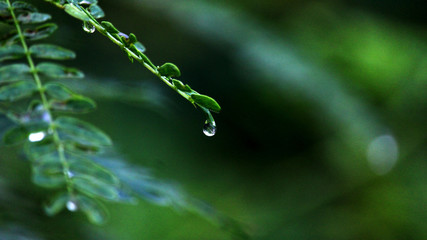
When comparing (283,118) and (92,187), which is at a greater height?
(283,118)

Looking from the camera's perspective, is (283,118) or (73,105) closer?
(73,105)

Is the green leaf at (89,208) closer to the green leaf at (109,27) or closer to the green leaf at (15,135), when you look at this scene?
the green leaf at (15,135)

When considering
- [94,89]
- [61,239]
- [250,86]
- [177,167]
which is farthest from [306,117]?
[61,239]

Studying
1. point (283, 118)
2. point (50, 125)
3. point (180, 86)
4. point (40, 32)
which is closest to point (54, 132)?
point (50, 125)

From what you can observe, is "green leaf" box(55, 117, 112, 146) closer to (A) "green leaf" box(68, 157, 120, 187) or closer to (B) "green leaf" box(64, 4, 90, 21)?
(A) "green leaf" box(68, 157, 120, 187)

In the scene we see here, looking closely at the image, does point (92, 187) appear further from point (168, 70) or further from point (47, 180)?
point (168, 70)
